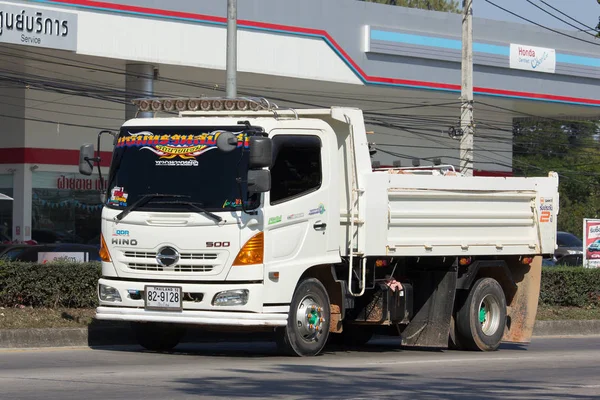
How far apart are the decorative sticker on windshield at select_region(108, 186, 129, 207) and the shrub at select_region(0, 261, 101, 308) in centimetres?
259

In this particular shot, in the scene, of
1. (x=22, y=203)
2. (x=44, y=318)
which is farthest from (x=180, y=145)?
(x=22, y=203)

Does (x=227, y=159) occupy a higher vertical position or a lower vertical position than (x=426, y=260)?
higher

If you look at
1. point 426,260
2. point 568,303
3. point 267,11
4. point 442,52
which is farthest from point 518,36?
point 426,260

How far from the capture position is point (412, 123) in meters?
41.0

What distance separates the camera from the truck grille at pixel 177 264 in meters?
12.2

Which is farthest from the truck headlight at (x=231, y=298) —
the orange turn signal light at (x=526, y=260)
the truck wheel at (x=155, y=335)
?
the orange turn signal light at (x=526, y=260)

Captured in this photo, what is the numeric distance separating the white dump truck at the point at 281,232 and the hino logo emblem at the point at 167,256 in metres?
0.02

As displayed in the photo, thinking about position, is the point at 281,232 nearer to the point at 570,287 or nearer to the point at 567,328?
the point at 567,328

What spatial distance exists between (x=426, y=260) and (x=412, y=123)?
1061 inches

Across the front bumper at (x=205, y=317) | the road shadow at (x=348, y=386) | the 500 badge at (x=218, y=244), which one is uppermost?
the 500 badge at (x=218, y=244)

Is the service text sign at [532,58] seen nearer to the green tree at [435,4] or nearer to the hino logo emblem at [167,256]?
the hino logo emblem at [167,256]

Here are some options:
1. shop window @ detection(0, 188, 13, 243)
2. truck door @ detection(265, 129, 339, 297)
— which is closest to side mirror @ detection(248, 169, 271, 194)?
truck door @ detection(265, 129, 339, 297)

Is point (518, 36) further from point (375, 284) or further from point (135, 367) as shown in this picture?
point (135, 367)

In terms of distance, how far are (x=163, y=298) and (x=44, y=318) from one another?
9.30 feet
